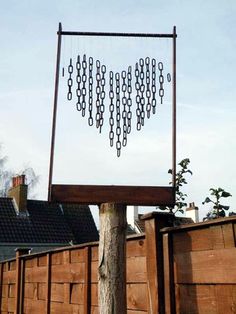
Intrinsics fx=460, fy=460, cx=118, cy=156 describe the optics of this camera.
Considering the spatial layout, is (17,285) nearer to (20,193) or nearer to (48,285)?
(48,285)

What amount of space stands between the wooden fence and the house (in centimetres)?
1696

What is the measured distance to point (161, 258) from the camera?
2945mm

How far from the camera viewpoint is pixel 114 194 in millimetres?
2969

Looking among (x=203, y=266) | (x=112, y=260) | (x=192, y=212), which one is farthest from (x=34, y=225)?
(x=203, y=266)

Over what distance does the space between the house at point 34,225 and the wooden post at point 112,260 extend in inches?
721

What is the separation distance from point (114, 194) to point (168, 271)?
1.93 ft

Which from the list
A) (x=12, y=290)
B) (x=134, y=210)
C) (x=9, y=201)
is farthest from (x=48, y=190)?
(x=134, y=210)

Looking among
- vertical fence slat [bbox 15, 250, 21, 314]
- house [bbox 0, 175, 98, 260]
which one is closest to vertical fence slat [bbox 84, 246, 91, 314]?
vertical fence slat [bbox 15, 250, 21, 314]

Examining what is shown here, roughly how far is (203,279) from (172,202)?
553 mm

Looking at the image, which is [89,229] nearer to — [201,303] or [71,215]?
[71,215]

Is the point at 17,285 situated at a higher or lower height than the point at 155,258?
lower

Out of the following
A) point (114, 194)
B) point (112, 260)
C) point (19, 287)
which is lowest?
point (19, 287)

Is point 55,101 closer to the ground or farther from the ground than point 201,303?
farther from the ground

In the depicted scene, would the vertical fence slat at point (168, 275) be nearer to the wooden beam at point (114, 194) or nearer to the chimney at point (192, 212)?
the wooden beam at point (114, 194)
